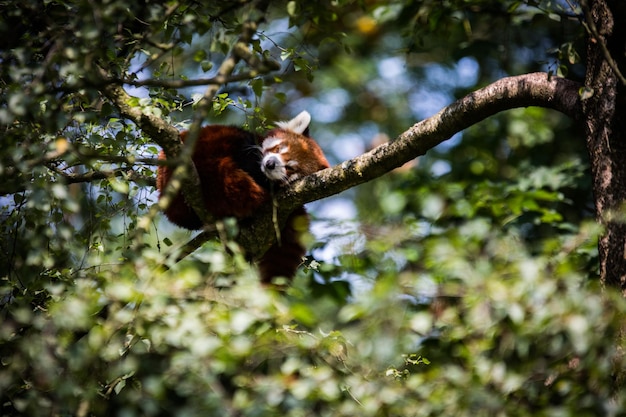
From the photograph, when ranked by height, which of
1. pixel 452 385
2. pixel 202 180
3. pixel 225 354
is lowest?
pixel 202 180

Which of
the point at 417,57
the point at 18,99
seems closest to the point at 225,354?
the point at 18,99

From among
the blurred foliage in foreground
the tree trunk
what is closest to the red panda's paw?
the blurred foliage in foreground

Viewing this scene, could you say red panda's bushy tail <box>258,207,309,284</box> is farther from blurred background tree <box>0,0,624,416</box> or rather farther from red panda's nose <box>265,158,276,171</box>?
blurred background tree <box>0,0,624,416</box>

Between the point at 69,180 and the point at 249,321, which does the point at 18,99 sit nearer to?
the point at 249,321

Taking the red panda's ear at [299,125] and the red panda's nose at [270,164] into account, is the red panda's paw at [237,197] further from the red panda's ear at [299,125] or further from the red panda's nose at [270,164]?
the red panda's ear at [299,125]

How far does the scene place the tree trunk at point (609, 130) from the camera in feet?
9.37

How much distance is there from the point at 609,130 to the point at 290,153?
7.49ft

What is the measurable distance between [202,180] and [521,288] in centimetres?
213

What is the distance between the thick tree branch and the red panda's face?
59 cm

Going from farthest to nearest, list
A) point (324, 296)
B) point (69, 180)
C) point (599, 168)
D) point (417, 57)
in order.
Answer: point (417, 57)
point (324, 296)
point (69, 180)
point (599, 168)

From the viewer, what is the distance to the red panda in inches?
146

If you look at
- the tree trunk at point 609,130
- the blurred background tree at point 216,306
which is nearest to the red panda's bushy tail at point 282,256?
the blurred background tree at point 216,306

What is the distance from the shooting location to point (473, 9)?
18.2 ft

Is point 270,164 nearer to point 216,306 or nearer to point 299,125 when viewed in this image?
point 299,125
